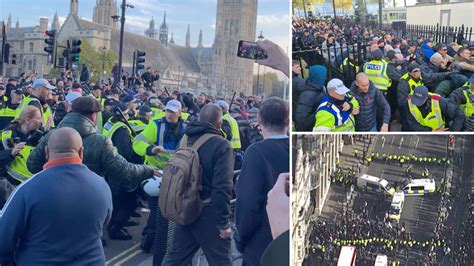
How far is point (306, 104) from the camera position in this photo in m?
3.01

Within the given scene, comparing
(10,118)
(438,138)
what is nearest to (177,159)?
(10,118)

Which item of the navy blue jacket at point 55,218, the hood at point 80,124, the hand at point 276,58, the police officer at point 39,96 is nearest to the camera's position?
the navy blue jacket at point 55,218

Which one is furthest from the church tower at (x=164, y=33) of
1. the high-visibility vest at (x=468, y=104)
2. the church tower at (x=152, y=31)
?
the high-visibility vest at (x=468, y=104)

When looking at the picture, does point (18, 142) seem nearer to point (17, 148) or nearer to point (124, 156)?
point (17, 148)

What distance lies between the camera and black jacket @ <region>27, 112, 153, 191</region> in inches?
134

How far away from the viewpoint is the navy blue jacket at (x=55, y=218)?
284cm

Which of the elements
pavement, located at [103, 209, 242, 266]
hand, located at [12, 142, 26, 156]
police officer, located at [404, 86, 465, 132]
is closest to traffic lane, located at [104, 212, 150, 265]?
pavement, located at [103, 209, 242, 266]

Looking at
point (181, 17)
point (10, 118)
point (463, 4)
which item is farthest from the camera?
point (10, 118)

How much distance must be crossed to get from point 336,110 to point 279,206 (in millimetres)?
511

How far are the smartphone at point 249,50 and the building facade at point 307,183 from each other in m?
0.46

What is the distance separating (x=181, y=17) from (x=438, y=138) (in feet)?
4.30

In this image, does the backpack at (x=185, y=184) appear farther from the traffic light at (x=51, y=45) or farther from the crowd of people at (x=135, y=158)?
the traffic light at (x=51, y=45)

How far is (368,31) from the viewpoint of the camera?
9.71 ft

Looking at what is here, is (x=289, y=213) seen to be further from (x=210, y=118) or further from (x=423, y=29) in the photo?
(x=423, y=29)
